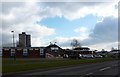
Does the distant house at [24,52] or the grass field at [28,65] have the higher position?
the distant house at [24,52]

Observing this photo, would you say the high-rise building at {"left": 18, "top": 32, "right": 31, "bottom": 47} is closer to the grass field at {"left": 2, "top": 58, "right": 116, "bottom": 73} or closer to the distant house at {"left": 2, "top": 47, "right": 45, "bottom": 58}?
the distant house at {"left": 2, "top": 47, "right": 45, "bottom": 58}

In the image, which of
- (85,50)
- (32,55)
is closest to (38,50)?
(32,55)

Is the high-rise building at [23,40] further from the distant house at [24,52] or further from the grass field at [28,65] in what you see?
the grass field at [28,65]

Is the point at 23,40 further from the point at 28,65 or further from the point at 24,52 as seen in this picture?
the point at 28,65

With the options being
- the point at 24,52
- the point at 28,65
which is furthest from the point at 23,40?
the point at 28,65

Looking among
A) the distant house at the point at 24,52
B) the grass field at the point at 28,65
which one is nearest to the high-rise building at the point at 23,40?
the distant house at the point at 24,52

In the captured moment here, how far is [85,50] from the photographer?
185375 millimetres

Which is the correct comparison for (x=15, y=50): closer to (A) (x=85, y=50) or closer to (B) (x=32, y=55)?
(B) (x=32, y=55)

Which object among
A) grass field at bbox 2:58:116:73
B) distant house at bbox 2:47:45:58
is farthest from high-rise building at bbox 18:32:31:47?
grass field at bbox 2:58:116:73

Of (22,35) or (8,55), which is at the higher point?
(22,35)

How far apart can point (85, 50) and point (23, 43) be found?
147 feet

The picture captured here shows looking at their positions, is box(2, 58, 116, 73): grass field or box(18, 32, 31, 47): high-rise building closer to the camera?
box(2, 58, 116, 73): grass field

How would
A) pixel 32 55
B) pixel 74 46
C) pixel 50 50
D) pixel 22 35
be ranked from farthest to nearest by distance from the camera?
1. pixel 74 46
2. pixel 22 35
3. pixel 50 50
4. pixel 32 55

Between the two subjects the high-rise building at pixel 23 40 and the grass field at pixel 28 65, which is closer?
the grass field at pixel 28 65
